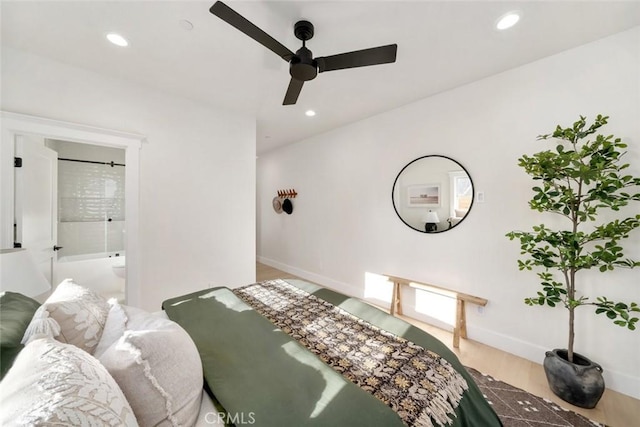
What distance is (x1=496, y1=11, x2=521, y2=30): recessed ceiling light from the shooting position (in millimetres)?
1682

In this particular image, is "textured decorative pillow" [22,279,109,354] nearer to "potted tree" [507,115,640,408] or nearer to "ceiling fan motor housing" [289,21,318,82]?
"ceiling fan motor housing" [289,21,318,82]

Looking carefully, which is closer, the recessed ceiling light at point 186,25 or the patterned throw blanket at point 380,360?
the patterned throw blanket at point 380,360

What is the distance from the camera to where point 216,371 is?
3.64 ft

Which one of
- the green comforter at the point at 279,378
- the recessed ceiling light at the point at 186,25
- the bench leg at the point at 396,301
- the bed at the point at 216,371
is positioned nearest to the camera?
the bed at the point at 216,371

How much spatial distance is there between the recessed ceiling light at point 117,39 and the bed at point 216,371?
1929mm

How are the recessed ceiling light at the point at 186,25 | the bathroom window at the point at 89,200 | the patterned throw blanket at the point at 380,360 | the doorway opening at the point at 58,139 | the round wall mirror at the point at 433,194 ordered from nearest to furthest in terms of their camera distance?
the patterned throw blanket at the point at 380,360
the recessed ceiling light at the point at 186,25
the doorway opening at the point at 58,139
the round wall mirror at the point at 433,194
the bathroom window at the point at 89,200

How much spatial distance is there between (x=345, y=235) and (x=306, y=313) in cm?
228

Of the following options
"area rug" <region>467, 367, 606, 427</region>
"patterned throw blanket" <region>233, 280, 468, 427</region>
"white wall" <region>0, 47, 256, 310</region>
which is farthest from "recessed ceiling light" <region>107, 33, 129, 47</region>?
"area rug" <region>467, 367, 606, 427</region>

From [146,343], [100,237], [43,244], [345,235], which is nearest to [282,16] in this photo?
[146,343]

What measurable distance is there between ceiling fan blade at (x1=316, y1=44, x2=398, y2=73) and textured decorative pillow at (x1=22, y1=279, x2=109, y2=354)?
78.0 inches

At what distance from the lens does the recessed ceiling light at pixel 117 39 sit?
6.17 ft

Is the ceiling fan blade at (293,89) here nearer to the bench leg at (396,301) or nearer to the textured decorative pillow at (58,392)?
the textured decorative pillow at (58,392)

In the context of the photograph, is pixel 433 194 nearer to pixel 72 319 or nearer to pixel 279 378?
pixel 279 378

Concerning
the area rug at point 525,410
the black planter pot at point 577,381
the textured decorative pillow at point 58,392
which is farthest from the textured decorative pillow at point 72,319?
the black planter pot at point 577,381
